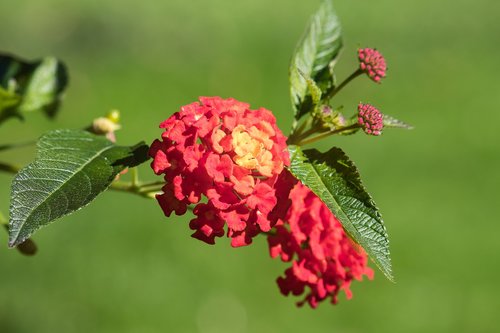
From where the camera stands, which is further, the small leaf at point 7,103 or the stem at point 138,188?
the small leaf at point 7,103

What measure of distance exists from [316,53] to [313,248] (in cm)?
37

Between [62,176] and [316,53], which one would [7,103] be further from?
[316,53]

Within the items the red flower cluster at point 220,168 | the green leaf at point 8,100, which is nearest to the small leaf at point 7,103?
the green leaf at point 8,100

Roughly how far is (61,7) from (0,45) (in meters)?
0.66

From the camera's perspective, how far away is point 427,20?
245 inches

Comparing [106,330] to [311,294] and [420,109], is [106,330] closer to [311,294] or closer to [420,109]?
[311,294]

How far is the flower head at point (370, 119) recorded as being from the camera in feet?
3.90

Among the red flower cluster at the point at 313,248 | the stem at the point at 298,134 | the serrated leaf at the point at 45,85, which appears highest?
the serrated leaf at the point at 45,85

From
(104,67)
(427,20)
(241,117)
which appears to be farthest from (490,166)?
(241,117)

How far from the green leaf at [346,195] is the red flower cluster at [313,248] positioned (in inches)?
5.1

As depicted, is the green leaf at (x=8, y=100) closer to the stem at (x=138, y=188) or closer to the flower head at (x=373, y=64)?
the stem at (x=138, y=188)

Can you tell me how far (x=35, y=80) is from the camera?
1715mm

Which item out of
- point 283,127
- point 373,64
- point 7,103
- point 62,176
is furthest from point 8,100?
point 283,127

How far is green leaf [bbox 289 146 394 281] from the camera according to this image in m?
1.10
